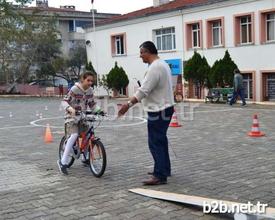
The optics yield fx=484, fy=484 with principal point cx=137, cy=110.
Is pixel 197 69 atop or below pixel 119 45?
below

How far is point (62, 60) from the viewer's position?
49750mm

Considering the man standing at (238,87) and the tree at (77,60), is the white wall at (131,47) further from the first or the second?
the tree at (77,60)

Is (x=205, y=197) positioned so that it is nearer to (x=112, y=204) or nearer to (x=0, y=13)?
(x=112, y=204)

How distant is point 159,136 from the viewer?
7000 mm

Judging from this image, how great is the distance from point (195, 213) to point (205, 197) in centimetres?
63

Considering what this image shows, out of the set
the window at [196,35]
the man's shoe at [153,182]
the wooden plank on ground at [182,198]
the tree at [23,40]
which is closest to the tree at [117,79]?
the window at [196,35]

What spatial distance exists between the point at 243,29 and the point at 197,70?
3670mm

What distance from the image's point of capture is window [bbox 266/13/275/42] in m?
26.8

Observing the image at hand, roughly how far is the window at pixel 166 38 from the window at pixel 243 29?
5.97 metres

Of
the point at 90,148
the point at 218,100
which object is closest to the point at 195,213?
the point at 90,148

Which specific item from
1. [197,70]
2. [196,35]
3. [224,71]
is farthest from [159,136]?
[196,35]

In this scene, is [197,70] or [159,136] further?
[197,70]

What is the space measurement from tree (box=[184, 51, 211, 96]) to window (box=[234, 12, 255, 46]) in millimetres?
2380

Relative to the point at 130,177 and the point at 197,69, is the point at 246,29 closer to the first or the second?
the point at 197,69
